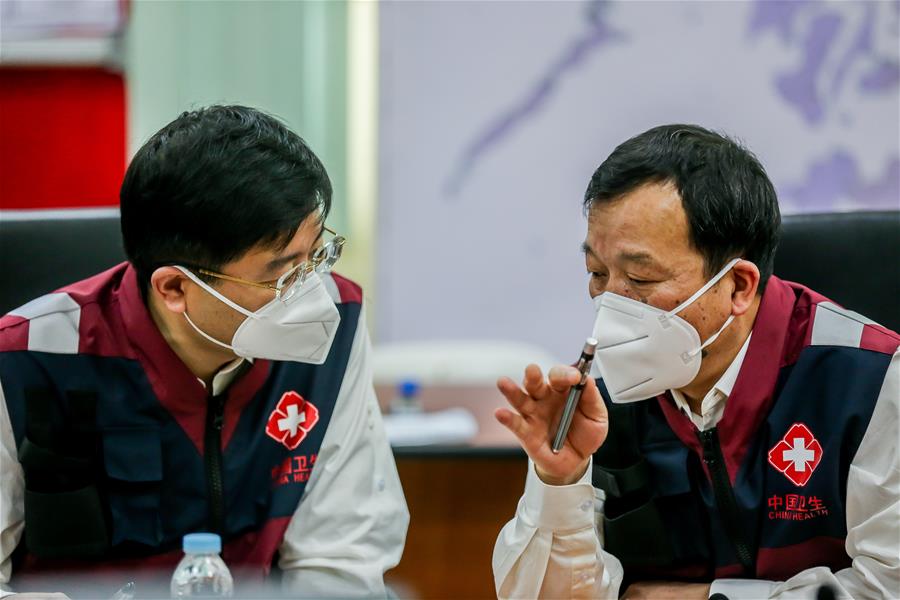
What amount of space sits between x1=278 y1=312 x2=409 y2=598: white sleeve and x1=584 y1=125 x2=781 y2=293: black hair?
55 centimetres

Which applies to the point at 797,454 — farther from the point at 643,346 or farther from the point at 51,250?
the point at 51,250

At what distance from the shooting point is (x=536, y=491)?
4.78 ft

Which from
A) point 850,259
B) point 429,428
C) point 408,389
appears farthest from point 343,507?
point 408,389

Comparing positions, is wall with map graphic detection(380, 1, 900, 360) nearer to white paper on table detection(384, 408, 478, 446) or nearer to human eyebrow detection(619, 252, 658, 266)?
white paper on table detection(384, 408, 478, 446)

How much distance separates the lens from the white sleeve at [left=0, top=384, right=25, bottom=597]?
1582mm

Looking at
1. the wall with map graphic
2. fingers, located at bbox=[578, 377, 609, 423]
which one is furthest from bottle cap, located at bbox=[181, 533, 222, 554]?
the wall with map graphic

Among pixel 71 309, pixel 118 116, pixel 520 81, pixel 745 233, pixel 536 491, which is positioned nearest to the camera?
pixel 536 491

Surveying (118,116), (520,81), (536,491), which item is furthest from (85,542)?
(118,116)

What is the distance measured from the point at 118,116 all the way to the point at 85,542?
261cm

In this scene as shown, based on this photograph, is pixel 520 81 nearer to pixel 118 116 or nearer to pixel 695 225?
pixel 118 116

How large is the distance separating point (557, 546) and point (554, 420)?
19 centimetres

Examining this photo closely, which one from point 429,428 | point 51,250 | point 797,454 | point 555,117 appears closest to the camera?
point 797,454

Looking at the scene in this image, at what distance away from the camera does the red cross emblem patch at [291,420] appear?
5.70 ft

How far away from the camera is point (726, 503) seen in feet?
5.12
